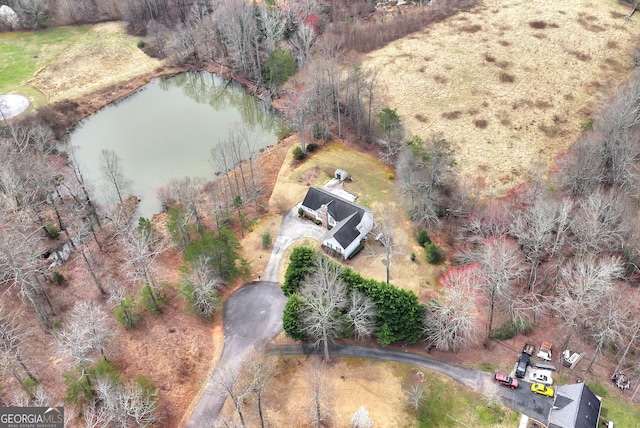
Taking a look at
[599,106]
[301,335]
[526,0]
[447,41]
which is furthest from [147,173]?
[526,0]

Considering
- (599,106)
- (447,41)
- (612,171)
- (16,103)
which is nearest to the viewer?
(612,171)

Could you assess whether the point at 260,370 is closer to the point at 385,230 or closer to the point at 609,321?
the point at 385,230

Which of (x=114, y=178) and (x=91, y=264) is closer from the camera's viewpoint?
(x=91, y=264)

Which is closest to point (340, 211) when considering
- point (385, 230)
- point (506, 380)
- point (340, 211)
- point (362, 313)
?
point (340, 211)

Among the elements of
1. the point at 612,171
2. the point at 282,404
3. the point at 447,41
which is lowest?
the point at 282,404

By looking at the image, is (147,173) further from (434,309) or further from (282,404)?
(434,309)
